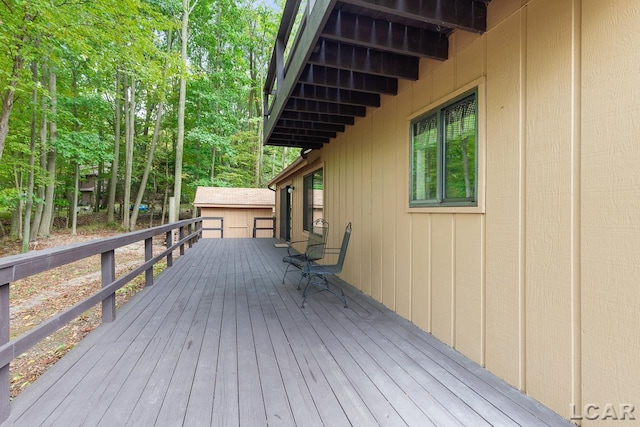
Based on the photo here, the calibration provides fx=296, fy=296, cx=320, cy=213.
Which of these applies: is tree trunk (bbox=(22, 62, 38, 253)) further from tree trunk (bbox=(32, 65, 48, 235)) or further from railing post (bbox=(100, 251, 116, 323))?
railing post (bbox=(100, 251, 116, 323))

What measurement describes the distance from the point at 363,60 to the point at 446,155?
107cm

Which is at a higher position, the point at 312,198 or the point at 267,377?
the point at 312,198

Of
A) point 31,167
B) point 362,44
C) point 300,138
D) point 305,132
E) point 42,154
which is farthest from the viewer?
point 42,154

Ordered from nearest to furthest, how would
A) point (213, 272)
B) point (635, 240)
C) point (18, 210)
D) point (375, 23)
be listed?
1. point (635, 240)
2. point (375, 23)
3. point (213, 272)
4. point (18, 210)

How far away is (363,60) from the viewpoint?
→ 252cm

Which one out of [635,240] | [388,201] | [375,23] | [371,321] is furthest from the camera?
[388,201]

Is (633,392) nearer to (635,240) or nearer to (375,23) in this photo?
(635,240)

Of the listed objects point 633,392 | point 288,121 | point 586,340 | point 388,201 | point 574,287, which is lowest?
point 633,392

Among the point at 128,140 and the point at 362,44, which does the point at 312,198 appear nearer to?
the point at 362,44

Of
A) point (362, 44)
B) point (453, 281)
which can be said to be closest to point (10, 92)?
point (362, 44)

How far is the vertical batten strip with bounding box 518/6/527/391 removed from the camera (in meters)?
1.73

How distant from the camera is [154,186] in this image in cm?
1784

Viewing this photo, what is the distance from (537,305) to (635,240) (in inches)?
22.9

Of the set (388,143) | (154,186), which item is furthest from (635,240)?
(154,186)
